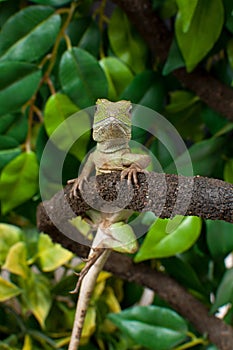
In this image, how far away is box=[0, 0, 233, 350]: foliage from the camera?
1.97 feet

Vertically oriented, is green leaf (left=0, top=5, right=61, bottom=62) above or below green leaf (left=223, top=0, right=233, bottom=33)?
above

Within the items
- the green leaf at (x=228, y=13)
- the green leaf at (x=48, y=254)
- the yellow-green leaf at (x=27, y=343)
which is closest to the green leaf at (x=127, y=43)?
the green leaf at (x=228, y=13)

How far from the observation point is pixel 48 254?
71 cm

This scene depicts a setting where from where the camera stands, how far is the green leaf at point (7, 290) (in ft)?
2.21

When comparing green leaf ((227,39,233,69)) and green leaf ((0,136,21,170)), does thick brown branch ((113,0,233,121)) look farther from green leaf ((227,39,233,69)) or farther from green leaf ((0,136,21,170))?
green leaf ((0,136,21,170))

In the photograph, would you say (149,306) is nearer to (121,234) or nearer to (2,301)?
(2,301)

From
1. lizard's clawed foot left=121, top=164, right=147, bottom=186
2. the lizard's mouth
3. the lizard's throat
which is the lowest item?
lizard's clawed foot left=121, top=164, right=147, bottom=186

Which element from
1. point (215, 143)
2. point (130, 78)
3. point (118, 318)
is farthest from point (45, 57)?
point (118, 318)

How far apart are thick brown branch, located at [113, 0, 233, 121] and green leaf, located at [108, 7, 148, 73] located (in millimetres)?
13

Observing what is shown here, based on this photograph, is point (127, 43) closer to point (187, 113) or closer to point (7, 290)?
point (187, 113)

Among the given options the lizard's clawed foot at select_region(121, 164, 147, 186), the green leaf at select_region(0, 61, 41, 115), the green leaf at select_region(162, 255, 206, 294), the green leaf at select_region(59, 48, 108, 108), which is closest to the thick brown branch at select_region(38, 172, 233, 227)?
the lizard's clawed foot at select_region(121, 164, 147, 186)

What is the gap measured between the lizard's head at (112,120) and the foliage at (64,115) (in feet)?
0.96

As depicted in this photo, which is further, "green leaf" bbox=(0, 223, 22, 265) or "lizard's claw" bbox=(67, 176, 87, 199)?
"green leaf" bbox=(0, 223, 22, 265)

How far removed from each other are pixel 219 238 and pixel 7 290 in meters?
0.26
